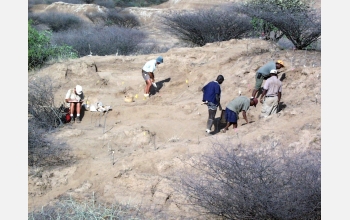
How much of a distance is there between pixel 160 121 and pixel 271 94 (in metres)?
2.71

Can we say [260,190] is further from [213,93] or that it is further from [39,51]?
[39,51]

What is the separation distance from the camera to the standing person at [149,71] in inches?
443

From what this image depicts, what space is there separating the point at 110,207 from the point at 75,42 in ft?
46.6

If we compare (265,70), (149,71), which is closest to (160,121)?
(149,71)

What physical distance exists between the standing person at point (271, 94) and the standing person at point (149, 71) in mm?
3419

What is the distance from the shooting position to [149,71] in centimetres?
1134

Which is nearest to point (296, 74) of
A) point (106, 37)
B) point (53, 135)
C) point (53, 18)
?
point (53, 135)

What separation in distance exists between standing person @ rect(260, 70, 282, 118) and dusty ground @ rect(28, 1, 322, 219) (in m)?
0.25

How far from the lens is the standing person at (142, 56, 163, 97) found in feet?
36.9

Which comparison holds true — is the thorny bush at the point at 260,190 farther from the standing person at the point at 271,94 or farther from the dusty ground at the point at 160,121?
the standing person at the point at 271,94

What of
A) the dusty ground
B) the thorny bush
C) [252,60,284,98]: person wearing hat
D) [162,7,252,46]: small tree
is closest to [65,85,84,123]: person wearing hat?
the dusty ground

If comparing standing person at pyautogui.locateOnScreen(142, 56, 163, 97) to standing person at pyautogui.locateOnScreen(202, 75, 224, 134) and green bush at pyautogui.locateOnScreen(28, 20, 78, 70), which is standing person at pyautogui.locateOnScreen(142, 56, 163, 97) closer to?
standing person at pyautogui.locateOnScreen(202, 75, 224, 134)

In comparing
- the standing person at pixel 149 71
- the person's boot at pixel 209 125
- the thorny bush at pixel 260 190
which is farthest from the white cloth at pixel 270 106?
the standing person at pixel 149 71

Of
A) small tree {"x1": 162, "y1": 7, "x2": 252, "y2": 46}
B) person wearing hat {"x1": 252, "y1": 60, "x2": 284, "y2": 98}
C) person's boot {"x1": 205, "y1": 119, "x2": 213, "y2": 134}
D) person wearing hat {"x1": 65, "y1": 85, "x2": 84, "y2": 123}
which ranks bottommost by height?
person's boot {"x1": 205, "y1": 119, "x2": 213, "y2": 134}
